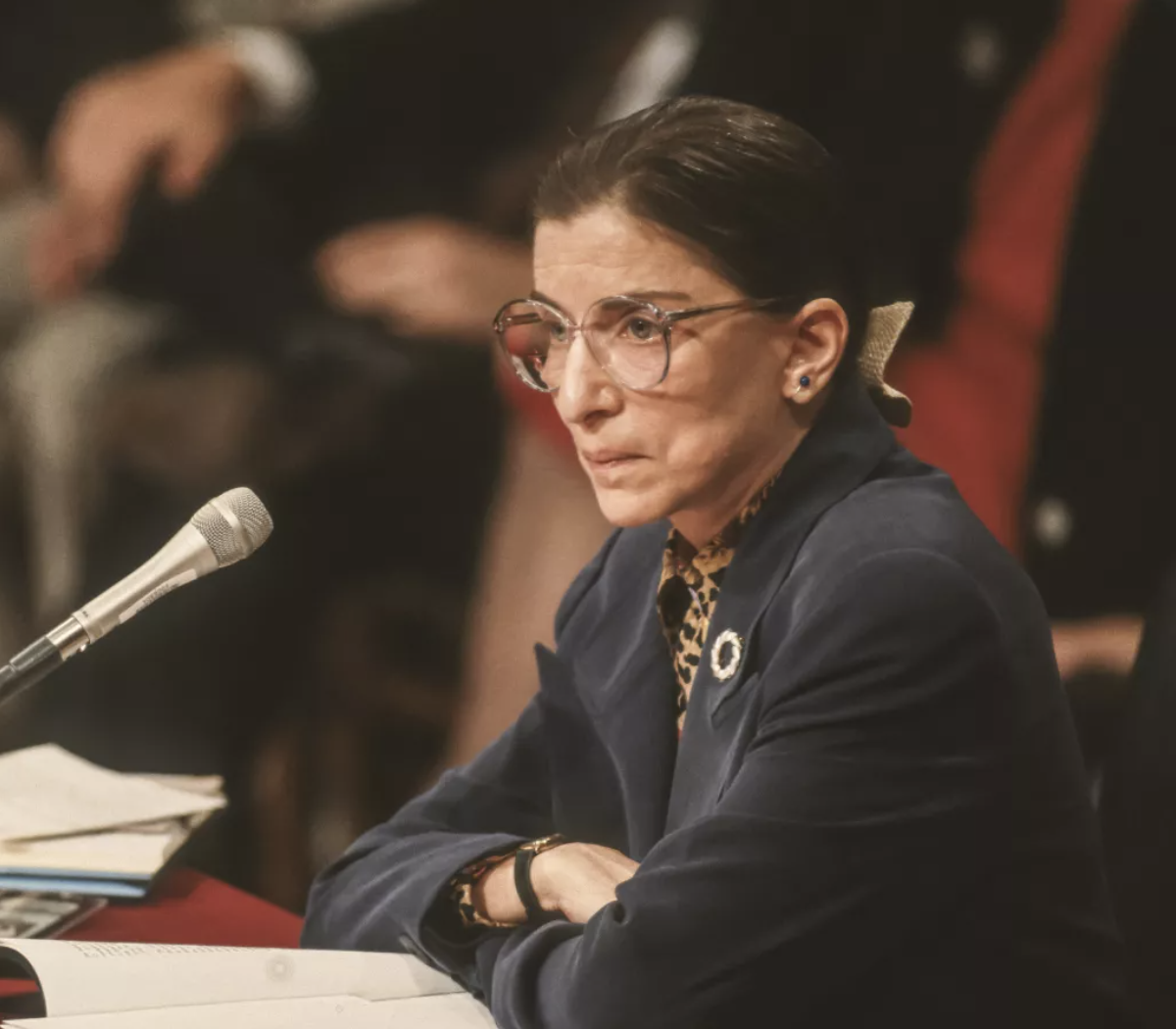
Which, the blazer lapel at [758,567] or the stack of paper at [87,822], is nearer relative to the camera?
the blazer lapel at [758,567]

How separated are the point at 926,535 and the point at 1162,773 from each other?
352 millimetres

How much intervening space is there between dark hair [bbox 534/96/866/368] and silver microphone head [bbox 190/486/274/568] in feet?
0.97

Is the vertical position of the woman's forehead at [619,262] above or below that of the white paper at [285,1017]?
above

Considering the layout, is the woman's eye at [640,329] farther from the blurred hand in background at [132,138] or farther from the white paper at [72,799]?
the blurred hand in background at [132,138]

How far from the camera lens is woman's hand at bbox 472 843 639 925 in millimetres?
1019

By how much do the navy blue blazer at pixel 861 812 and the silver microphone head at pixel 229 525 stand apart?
331mm

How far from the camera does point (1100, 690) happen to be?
5.66 ft

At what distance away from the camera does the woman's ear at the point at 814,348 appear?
1.00 metres

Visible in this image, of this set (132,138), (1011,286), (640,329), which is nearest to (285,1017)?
(640,329)

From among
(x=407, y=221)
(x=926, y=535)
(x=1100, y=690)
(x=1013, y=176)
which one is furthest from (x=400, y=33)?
(x=926, y=535)

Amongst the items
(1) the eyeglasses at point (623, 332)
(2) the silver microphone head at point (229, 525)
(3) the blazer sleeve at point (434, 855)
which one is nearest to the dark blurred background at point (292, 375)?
(3) the blazer sleeve at point (434, 855)

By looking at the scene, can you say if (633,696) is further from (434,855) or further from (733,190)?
(733,190)

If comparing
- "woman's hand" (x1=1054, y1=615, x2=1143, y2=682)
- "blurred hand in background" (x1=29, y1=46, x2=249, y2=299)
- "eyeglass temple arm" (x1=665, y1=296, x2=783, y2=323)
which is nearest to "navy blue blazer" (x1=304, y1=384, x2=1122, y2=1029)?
"eyeglass temple arm" (x1=665, y1=296, x2=783, y2=323)

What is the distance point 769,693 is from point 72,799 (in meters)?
0.72
